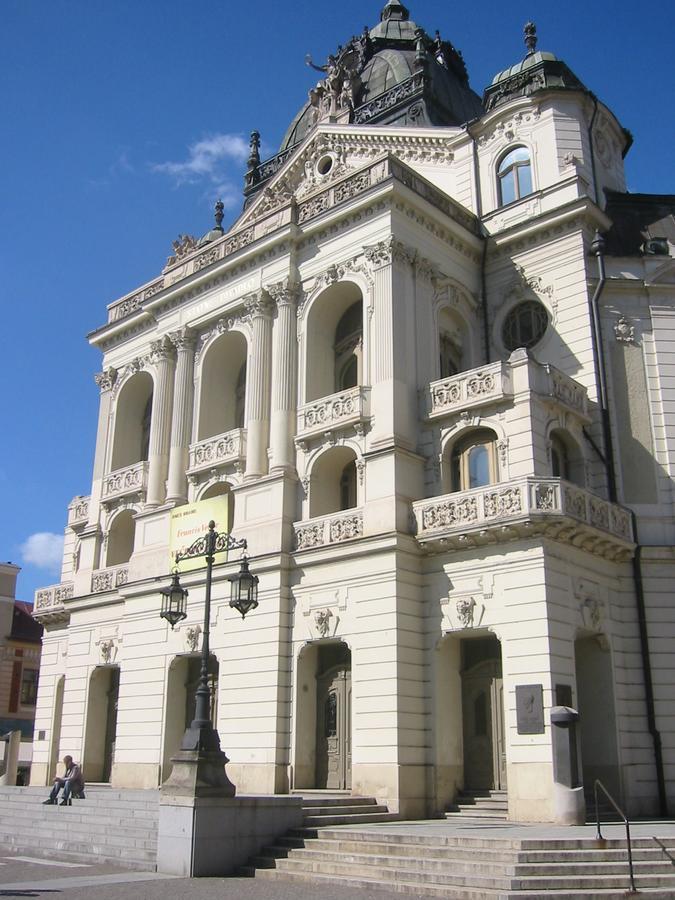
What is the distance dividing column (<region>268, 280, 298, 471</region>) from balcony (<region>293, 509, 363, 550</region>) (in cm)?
209

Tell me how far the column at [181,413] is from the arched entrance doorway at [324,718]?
819cm

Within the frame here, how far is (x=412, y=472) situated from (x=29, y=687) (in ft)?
138

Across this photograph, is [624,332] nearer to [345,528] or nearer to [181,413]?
[345,528]

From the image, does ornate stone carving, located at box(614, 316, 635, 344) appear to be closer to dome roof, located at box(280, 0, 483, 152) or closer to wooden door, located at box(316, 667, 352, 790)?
dome roof, located at box(280, 0, 483, 152)

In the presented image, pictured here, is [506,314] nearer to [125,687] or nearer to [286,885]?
[125,687]

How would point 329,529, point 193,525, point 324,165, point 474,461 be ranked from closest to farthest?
1. point 474,461
2. point 329,529
3. point 193,525
4. point 324,165

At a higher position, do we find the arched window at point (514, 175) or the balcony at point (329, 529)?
the arched window at point (514, 175)

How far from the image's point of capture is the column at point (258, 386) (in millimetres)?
29938

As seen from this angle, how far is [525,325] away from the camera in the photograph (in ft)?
99.2

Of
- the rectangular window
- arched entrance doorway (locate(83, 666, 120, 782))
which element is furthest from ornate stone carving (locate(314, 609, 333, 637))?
the rectangular window

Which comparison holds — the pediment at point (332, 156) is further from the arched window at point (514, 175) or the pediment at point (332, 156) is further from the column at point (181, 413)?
the column at point (181, 413)

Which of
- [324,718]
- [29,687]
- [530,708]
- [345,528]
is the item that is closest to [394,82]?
[345,528]

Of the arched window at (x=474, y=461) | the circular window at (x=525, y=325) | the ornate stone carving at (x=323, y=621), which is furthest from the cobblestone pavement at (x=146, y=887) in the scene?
the circular window at (x=525, y=325)

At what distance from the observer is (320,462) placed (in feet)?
94.6
